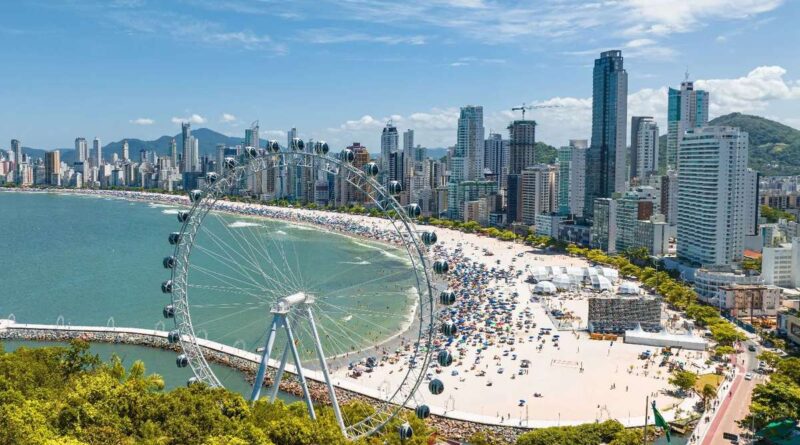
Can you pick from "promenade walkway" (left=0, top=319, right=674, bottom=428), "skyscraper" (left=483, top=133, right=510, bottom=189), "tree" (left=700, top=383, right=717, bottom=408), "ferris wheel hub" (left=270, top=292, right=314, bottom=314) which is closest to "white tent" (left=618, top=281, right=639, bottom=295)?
"tree" (left=700, top=383, right=717, bottom=408)

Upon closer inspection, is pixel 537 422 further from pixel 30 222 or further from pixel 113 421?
pixel 30 222

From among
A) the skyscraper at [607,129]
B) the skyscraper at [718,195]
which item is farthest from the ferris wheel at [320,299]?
the skyscraper at [607,129]

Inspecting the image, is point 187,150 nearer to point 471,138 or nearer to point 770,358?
point 471,138

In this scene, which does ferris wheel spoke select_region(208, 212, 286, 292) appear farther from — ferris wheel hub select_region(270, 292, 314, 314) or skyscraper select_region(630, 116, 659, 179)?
skyscraper select_region(630, 116, 659, 179)

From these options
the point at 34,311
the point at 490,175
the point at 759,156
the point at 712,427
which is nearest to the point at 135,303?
the point at 34,311

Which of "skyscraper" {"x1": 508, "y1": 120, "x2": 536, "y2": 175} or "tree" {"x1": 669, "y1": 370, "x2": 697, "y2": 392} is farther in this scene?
"skyscraper" {"x1": 508, "y1": 120, "x2": 536, "y2": 175}

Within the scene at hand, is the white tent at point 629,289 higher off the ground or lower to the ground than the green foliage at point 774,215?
lower

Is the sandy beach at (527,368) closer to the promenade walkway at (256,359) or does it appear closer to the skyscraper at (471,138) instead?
the promenade walkway at (256,359)
